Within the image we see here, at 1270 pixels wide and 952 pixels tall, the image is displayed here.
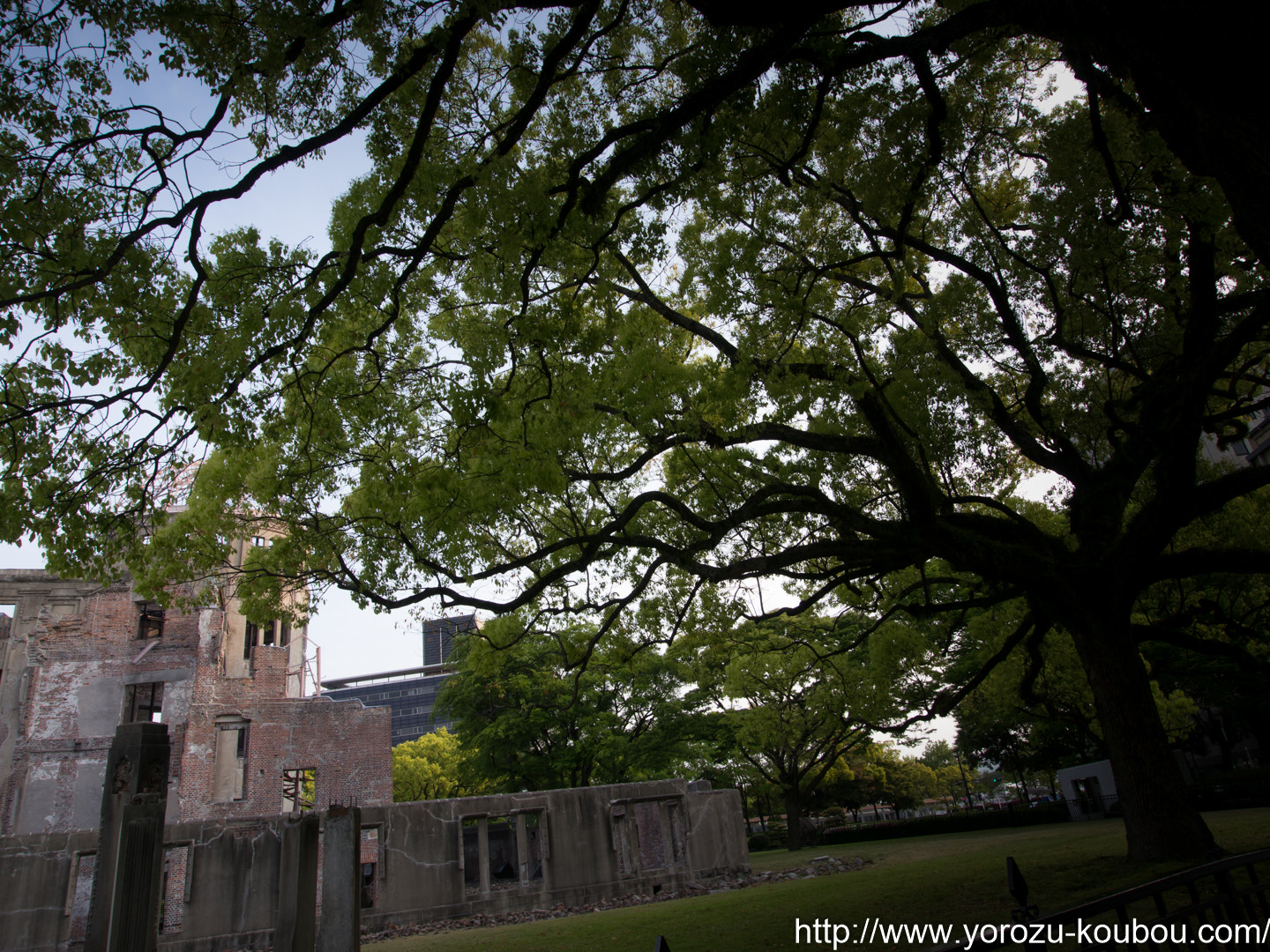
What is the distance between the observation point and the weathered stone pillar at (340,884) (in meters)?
9.23

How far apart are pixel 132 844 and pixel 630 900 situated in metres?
10.7

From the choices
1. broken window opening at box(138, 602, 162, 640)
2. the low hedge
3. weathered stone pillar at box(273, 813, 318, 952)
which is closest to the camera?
weathered stone pillar at box(273, 813, 318, 952)

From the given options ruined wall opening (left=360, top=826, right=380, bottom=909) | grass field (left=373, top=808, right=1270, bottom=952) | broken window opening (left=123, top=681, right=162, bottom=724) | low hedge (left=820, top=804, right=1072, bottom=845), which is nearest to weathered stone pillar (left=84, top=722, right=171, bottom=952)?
grass field (left=373, top=808, right=1270, bottom=952)

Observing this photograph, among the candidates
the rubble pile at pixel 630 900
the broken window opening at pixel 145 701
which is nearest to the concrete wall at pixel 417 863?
the rubble pile at pixel 630 900

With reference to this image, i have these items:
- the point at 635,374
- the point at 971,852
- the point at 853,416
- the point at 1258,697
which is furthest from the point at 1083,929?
the point at 1258,697

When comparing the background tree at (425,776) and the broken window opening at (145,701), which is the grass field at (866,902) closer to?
the broken window opening at (145,701)

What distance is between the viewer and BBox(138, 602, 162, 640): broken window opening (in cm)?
2144

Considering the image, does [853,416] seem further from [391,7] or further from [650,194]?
[391,7]

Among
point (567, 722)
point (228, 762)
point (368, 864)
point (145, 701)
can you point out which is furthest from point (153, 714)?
point (567, 722)

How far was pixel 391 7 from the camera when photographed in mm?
4953

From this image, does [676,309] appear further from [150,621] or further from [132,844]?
[150,621]

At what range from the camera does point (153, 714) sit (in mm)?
21172

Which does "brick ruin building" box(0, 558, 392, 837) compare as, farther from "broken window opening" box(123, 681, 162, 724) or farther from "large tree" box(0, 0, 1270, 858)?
"large tree" box(0, 0, 1270, 858)

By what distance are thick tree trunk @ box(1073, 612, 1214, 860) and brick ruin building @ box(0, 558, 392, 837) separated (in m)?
19.4
